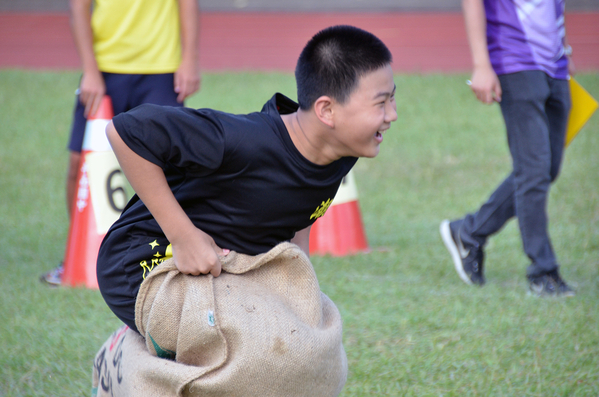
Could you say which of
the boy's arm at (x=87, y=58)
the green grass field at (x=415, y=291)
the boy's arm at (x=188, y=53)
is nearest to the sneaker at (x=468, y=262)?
the green grass field at (x=415, y=291)

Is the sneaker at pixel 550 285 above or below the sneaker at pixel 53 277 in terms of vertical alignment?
above

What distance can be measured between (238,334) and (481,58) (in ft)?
7.05

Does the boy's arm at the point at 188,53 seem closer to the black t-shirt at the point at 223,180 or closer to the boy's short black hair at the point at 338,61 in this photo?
the black t-shirt at the point at 223,180

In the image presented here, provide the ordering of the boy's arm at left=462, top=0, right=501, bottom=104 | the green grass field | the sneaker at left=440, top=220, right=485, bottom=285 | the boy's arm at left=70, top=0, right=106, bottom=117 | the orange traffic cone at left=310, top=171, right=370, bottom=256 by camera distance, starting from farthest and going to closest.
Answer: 1. the orange traffic cone at left=310, top=171, right=370, bottom=256
2. the sneaker at left=440, top=220, right=485, bottom=285
3. the boy's arm at left=70, top=0, right=106, bottom=117
4. the boy's arm at left=462, top=0, right=501, bottom=104
5. the green grass field

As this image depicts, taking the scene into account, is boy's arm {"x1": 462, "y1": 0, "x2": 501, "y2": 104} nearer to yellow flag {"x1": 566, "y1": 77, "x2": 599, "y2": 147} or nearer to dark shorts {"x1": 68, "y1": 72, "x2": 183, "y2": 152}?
yellow flag {"x1": 566, "y1": 77, "x2": 599, "y2": 147}

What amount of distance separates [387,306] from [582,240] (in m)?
1.74

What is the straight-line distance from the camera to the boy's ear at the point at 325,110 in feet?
6.07

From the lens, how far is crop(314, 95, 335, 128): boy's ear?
1852 mm

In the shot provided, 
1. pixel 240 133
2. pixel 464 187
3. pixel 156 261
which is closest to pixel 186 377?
pixel 156 261

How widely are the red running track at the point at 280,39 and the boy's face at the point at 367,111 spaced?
9.55 m

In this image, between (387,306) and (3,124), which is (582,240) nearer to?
(387,306)

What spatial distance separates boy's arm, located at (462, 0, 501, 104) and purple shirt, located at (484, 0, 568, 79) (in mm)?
81

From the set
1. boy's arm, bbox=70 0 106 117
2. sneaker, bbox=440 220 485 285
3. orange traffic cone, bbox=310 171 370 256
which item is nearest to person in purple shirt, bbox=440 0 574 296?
sneaker, bbox=440 220 485 285

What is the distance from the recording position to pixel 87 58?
3.43 m
